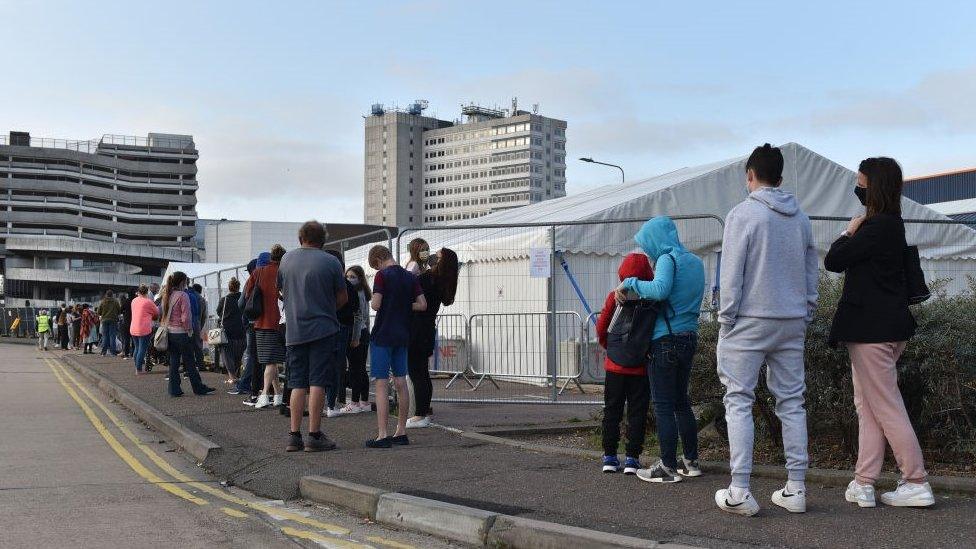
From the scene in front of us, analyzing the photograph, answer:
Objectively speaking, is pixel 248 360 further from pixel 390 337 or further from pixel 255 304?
pixel 390 337

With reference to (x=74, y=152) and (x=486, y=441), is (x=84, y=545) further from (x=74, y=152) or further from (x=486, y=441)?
(x=74, y=152)

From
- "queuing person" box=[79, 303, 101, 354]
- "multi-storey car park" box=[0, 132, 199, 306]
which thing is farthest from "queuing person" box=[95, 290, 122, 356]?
"multi-storey car park" box=[0, 132, 199, 306]

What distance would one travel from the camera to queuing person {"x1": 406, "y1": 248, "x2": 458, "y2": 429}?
10.3 m

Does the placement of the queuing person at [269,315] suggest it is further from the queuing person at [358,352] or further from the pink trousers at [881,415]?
the pink trousers at [881,415]

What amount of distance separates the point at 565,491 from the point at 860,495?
73.3 inches

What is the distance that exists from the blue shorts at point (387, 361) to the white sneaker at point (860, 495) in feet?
14.3

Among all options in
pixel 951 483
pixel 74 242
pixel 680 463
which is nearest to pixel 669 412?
pixel 680 463

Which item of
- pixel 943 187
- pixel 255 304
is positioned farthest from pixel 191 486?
pixel 943 187

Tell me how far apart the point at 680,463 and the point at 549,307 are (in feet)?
20.7

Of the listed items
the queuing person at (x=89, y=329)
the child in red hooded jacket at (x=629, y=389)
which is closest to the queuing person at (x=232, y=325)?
the child in red hooded jacket at (x=629, y=389)

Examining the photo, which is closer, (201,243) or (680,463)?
(680,463)

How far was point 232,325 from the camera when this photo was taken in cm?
1609

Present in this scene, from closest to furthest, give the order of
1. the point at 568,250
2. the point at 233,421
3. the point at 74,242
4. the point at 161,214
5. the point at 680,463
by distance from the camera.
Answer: the point at 680,463 < the point at 233,421 < the point at 568,250 < the point at 74,242 < the point at 161,214

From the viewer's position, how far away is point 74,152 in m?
150
